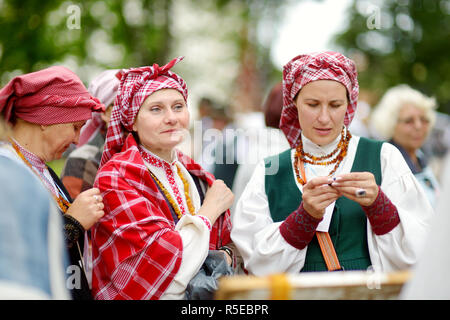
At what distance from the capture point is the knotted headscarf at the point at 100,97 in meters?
3.22

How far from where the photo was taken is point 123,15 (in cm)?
1389

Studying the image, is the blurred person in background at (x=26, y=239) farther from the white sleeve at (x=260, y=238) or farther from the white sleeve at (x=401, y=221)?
the white sleeve at (x=401, y=221)

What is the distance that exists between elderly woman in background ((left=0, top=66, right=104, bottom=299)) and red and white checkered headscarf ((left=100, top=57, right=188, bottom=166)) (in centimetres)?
17

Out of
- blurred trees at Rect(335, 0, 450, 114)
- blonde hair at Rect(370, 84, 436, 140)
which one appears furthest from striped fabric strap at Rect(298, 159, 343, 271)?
blurred trees at Rect(335, 0, 450, 114)

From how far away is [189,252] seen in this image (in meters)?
2.19

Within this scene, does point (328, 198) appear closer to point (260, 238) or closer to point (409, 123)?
point (260, 238)

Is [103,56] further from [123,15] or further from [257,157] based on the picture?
[257,157]

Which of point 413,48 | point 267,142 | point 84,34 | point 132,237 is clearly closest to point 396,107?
point 267,142

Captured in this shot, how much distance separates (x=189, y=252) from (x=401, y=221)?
104cm

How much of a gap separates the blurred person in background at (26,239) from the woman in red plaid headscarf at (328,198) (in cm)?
120

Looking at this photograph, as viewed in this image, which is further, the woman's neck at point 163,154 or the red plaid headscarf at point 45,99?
the woman's neck at point 163,154

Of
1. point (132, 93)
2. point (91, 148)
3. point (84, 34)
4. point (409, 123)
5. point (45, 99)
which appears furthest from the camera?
point (84, 34)

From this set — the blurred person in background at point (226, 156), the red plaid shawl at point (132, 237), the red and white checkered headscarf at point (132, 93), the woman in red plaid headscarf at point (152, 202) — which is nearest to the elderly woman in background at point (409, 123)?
the blurred person in background at point (226, 156)
